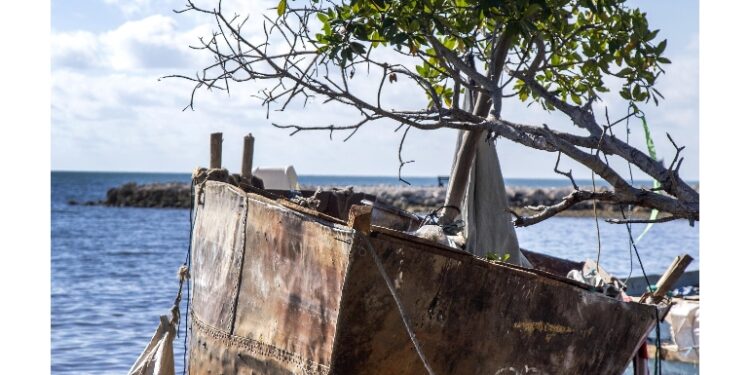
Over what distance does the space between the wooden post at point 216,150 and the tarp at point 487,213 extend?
2190 millimetres

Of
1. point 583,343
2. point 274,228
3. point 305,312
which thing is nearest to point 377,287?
point 305,312

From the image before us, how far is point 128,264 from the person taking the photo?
31.2m

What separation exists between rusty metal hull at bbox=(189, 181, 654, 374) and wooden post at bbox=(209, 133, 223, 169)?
2.28 m

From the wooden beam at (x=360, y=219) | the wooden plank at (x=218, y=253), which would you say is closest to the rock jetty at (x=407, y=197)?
the wooden plank at (x=218, y=253)

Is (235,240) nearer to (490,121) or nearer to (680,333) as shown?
(490,121)

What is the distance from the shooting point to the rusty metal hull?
537 centimetres

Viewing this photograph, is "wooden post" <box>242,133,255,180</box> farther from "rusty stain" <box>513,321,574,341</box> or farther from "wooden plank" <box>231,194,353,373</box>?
"rusty stain" <box>513,321,574,341</box>

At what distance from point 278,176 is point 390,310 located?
7837 mm

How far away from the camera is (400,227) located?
30.5 ft

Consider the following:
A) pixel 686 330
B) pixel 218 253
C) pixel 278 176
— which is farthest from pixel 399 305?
pixel 686 330

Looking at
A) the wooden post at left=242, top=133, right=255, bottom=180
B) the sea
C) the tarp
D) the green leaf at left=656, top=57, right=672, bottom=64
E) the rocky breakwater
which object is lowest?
the sea

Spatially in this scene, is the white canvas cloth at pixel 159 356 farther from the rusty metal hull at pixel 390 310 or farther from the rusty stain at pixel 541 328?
the rusty stain at pixel 541 328

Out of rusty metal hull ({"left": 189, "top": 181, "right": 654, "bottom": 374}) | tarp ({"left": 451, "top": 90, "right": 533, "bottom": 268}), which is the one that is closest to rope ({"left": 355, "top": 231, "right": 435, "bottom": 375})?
rusty metal hull ({"left": 189, "top": 181, "right": 654, "bottom": 374})

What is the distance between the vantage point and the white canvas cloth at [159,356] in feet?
26.8
